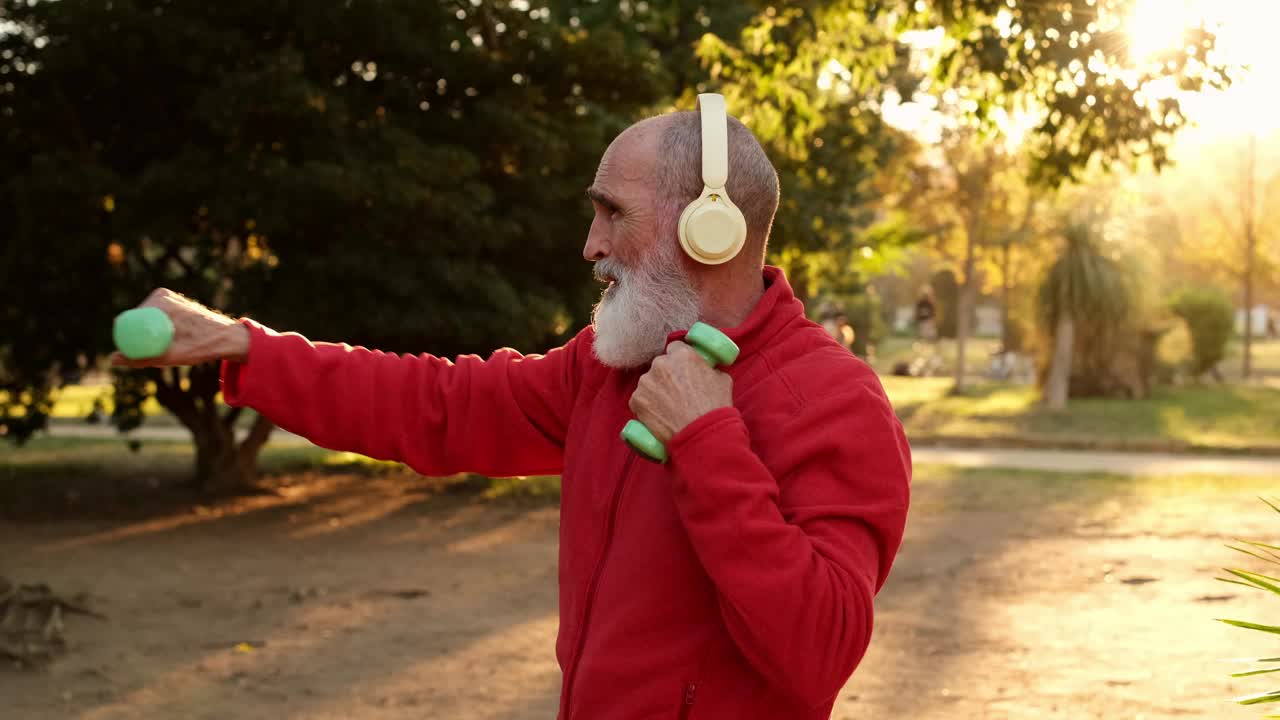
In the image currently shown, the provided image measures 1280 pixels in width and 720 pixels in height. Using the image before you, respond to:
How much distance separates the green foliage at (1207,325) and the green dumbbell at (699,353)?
1014 inches

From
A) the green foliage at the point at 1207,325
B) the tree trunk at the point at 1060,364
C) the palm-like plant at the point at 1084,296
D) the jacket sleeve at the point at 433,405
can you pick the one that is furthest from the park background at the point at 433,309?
the green foliage at the point at 1207,325

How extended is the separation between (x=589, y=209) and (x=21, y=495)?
21.6 feet

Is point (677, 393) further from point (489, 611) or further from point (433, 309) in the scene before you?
point (433, 309)

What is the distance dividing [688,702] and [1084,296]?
21516 mm

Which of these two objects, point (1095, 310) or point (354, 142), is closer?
point (354, 142)

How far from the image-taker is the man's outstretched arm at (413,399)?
2.53m

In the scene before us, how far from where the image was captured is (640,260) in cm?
234

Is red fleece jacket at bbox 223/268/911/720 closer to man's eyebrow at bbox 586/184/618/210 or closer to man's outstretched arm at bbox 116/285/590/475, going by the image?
man's outstretched arm at bbox 116/285/590/475

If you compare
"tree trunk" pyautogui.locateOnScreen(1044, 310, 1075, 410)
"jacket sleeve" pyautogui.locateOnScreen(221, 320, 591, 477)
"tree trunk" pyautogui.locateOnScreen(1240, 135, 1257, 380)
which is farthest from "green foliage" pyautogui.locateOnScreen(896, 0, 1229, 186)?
"tree trunk" pyautogui.locateOnScreen(1240, 135, 1257, 380)

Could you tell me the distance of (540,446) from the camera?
278 centimetres

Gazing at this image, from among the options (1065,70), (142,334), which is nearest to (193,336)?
(142,334)

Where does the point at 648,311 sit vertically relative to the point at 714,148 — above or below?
below

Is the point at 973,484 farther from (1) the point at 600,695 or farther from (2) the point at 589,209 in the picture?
(1) the point at 600,695

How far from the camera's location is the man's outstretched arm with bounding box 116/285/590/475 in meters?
2.53
